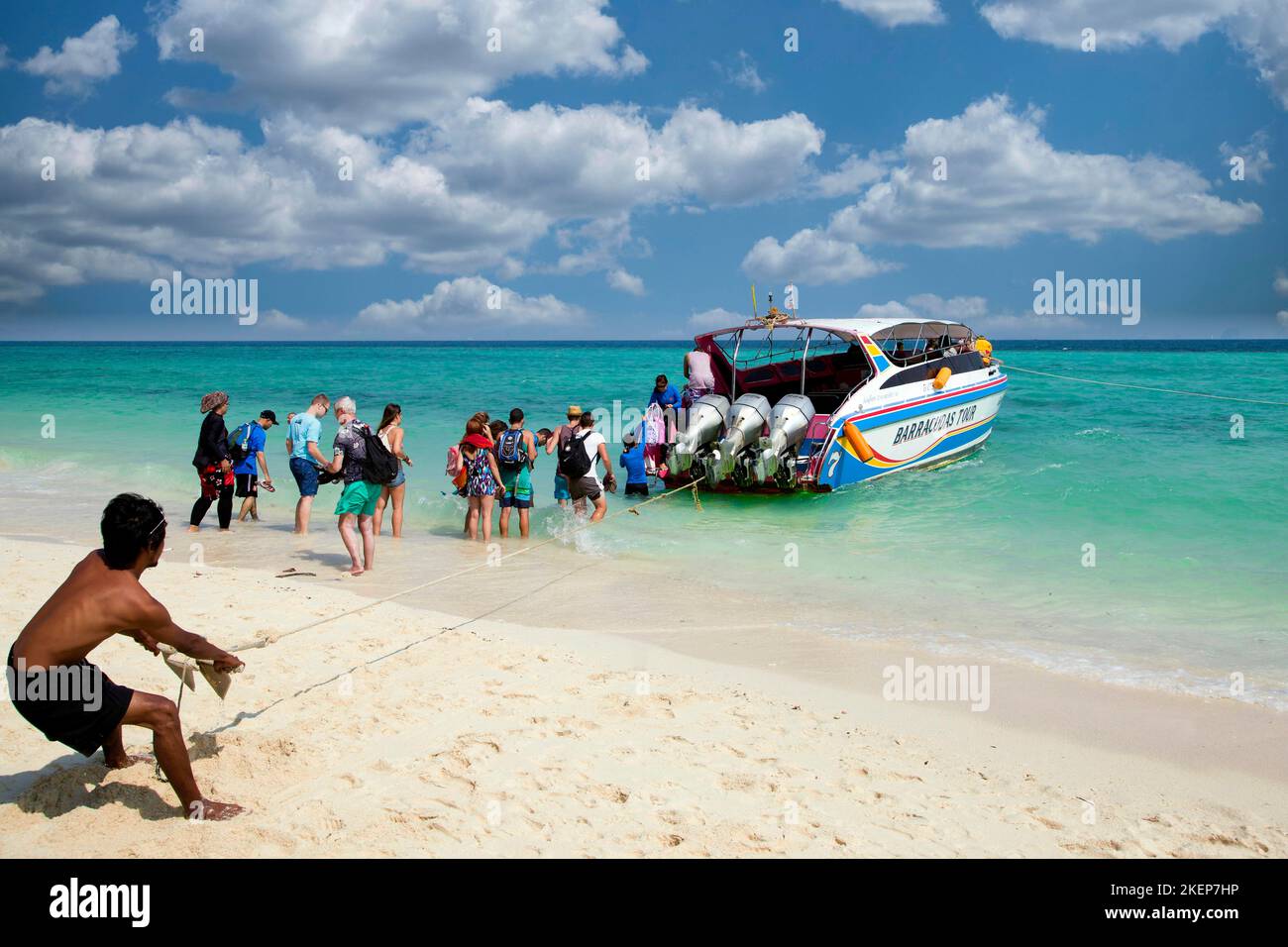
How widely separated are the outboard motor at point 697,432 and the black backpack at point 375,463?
207 inches

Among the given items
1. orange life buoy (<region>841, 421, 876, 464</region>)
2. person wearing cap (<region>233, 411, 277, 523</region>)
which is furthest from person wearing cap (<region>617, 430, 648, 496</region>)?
person wearing cap (<region>233, 411, 277, 523</region>)

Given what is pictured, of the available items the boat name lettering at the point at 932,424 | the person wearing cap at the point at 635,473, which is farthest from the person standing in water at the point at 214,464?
the boat name lettering at the point at 932,424

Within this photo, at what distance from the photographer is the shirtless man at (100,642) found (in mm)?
3389

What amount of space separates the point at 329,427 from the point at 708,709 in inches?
703

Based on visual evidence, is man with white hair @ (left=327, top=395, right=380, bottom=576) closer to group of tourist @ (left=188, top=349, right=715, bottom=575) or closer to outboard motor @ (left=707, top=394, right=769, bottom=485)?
group of tourist @ (left=188, top=349, right=715, bottom=575)

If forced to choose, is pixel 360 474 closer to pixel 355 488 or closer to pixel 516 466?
pixel 355 488

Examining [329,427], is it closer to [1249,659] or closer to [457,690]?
[457,690]

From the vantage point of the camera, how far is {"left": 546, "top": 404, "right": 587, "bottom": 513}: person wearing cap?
10273mm

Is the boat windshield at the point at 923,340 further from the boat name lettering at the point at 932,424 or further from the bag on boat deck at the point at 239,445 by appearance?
the bag on boat deck at the point at 239,445

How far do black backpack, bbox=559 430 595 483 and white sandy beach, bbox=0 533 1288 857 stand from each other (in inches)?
160

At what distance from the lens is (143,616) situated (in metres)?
3.47

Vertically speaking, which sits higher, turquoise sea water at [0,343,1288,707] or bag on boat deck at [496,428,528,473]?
bag on boat deck at [496,428,528,473]

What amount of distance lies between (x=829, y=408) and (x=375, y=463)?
29.6ft
